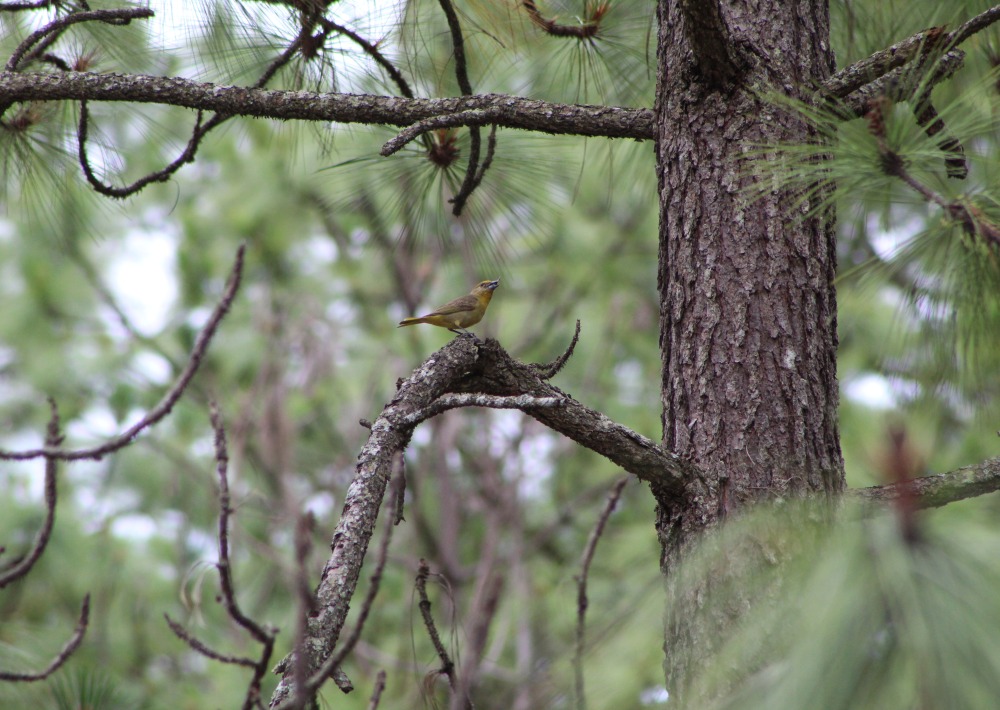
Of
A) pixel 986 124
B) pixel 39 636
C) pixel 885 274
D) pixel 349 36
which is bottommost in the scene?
pixel 885 274

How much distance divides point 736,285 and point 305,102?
1.00m

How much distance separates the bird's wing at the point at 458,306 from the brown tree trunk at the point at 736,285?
206 cm

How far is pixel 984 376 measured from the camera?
6.41ft

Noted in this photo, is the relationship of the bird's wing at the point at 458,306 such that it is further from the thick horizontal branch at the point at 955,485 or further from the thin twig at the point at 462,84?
the thick horizontal branch at the point at 955,485

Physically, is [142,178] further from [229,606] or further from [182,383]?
[229,606]

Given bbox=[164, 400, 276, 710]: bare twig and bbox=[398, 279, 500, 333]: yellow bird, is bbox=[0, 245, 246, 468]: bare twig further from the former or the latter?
bbox=[398, 279, 500, 333]: yellow bird

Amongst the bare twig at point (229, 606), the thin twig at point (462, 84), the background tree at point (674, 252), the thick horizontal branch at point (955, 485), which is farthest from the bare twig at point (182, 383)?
the thick horizontal branch at point (955, 485)

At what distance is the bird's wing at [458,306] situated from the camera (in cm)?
402

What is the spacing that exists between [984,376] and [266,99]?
64.2 inches

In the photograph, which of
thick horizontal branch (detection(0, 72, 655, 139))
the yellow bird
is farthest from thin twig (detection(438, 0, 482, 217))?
the yellow bird

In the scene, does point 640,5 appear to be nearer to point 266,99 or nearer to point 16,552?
point 266,99

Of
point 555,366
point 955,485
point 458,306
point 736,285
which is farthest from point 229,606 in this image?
point 458,306

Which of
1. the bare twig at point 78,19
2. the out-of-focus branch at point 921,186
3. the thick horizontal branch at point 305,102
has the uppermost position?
the bare twig at point 78,19

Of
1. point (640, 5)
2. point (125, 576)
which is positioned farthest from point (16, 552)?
point (640, 5)
